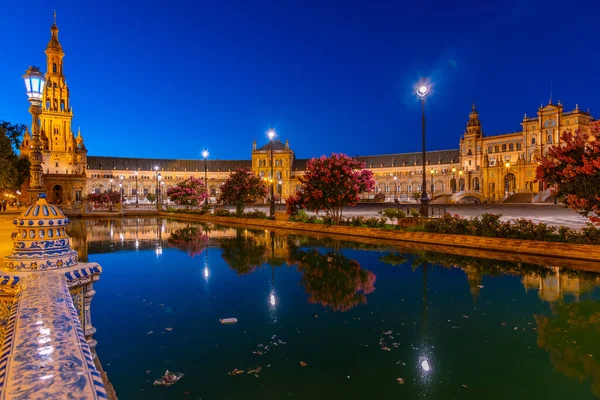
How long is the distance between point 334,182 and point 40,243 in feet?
61.6

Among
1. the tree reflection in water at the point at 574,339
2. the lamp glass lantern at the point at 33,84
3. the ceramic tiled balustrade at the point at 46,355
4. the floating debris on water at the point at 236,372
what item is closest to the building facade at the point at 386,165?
the tree reflection in water at the point at 574,339

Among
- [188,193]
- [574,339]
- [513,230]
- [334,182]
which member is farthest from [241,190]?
[574,339]

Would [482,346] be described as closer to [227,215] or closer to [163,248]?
[163,248]

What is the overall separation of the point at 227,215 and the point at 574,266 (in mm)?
25622

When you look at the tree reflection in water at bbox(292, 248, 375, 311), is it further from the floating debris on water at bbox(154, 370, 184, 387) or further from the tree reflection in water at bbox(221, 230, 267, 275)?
the floating debris on water at bbox(154, 370, 184, 387)

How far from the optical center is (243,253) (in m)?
15.5

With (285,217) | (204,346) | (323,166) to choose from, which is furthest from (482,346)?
(285,217)

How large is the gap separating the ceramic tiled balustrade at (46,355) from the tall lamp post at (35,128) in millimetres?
2741

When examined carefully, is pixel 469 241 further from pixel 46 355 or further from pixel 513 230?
pixel 46 355

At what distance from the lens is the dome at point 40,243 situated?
4094 mm

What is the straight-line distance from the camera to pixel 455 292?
366 inches

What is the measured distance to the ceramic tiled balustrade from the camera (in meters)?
1.79

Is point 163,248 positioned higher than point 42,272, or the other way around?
point 42,272

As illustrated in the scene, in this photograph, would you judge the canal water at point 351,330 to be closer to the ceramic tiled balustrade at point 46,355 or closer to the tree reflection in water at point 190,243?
the ceramic tiled balustrade at point 46,355
